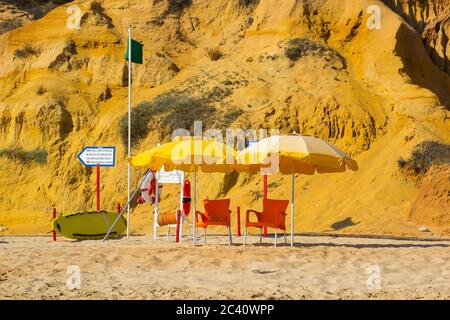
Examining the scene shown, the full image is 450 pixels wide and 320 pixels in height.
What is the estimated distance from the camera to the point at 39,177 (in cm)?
2891

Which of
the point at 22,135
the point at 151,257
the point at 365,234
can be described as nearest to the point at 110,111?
the point at 22,135

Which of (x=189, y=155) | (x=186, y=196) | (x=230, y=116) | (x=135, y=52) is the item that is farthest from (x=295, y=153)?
(x=230, y=116)

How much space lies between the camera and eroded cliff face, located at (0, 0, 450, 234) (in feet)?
79.6

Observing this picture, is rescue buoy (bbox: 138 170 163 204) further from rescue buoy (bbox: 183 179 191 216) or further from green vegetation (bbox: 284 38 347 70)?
green vegetation (bbox: 284 38 347 70)

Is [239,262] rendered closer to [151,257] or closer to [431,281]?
[151,257]

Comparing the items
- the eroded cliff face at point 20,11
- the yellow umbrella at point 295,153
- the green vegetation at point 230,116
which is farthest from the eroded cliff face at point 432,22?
the eroded cliff face at point 20,11

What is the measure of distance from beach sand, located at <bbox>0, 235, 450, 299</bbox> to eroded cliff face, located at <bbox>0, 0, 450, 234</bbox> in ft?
24.0

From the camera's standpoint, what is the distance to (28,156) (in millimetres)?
29484

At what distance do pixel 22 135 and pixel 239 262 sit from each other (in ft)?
65.1

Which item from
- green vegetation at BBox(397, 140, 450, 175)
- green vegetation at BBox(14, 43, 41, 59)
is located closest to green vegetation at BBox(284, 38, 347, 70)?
green vegetation at BBox(397, 140, 450, 175)

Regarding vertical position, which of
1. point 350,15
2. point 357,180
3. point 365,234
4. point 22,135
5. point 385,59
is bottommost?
point 365,234

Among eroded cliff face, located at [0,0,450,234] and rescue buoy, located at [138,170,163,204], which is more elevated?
eroded cliff face, located at [0,0,450,234]

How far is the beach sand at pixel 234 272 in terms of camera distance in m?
9.37
